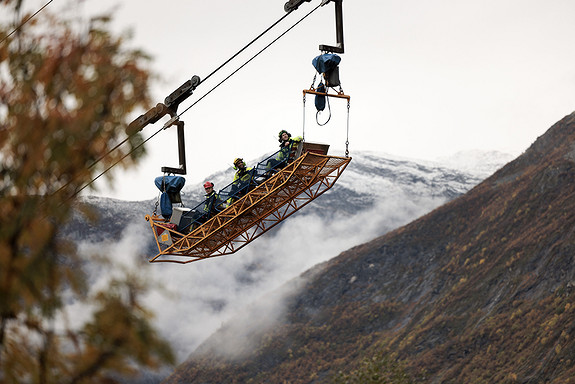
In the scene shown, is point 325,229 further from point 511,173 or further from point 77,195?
point 77,195

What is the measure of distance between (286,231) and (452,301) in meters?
98.1

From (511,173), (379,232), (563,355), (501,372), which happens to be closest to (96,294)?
(563,355)

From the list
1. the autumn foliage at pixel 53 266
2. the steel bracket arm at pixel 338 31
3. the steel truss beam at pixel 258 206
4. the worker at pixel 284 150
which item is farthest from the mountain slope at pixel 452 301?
the autumn foliage at pixel 53 266

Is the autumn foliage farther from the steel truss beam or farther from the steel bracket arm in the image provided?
the steel truss beam

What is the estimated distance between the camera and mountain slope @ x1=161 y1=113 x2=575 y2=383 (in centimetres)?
4828

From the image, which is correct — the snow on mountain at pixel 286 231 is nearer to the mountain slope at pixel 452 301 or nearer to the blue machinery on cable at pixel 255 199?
the mountain slope at pixel 452 301

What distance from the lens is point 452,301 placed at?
2352 inches

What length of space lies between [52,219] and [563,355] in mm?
39603

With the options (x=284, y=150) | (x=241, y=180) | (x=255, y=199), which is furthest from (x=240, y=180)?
(x=284, y=150)

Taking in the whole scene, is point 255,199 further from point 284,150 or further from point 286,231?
point 286,231

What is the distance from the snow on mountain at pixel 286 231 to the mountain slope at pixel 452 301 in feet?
Result: 140

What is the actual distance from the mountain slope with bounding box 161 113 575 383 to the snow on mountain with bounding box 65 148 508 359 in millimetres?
42633

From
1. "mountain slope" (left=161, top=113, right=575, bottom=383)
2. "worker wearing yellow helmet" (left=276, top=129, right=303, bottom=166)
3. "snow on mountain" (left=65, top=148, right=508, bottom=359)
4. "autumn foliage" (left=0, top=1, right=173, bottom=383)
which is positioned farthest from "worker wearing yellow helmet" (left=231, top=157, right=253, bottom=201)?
"snow on mountain" (left=65, top=148, right=508, bottom=359)

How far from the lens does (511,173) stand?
75.9m
